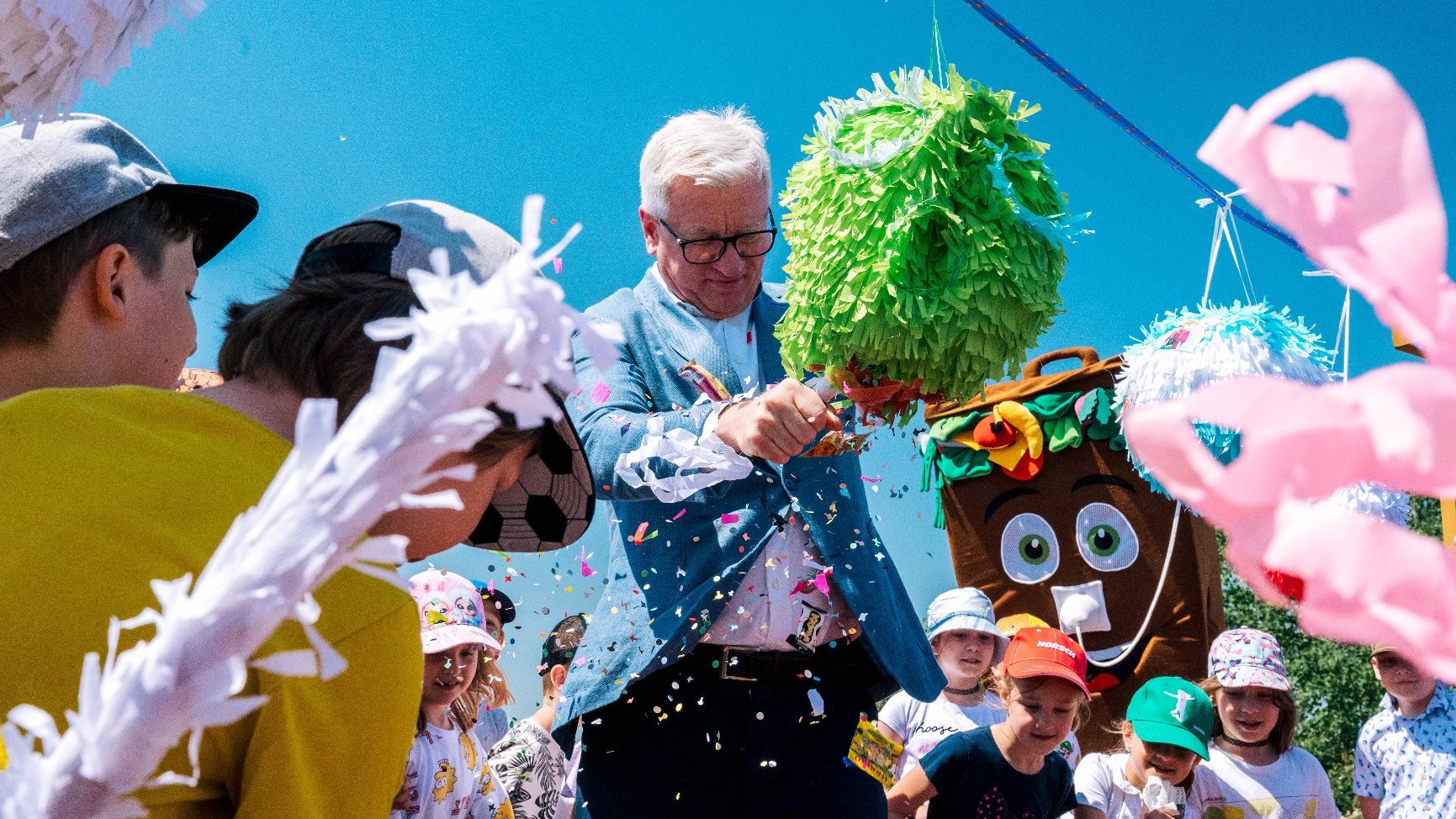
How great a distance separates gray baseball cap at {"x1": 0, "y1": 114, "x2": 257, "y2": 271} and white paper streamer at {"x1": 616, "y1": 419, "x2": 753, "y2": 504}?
2.31ft

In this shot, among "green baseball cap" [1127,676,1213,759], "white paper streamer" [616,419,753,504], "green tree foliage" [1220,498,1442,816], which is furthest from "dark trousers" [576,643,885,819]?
"green tree foliage" [1220,498,1442,816]

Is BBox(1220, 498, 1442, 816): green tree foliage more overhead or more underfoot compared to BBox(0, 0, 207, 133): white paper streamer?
more overhead

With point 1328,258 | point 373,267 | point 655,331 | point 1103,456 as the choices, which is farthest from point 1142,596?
point 1328,258

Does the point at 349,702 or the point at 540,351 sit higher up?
the point at 540,351

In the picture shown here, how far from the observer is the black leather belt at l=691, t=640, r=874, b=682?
6.58ft

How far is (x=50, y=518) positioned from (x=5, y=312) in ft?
2.04

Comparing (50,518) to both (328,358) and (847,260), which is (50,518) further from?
(847,260)

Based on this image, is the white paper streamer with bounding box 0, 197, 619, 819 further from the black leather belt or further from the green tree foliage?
the green tree foliage

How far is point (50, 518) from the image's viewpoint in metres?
0.87

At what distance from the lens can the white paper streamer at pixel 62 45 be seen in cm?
110

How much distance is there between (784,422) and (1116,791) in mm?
3166

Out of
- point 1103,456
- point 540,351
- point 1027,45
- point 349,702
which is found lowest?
point 349,702

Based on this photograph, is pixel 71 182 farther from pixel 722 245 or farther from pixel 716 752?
pixel 716 752

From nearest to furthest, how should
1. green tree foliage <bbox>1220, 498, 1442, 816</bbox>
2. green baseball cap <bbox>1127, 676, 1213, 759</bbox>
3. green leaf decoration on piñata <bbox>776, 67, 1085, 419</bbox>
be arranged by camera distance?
green leaf decoration on piñata <bbox>776, 67, 1085, 419</bbox> → green baseball cap <bbox>1127, 676, 1213, 759</bbox> → green tree foliage <bbox>1220, 498, 1442, 816</bbox>
